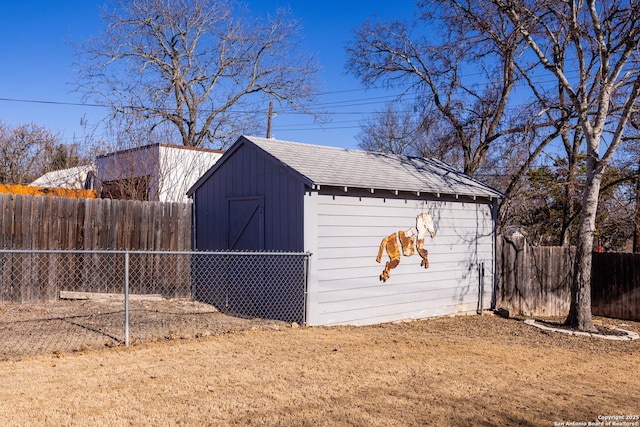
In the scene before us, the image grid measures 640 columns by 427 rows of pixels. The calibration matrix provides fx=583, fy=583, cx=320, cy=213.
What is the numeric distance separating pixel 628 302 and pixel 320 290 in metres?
8.11

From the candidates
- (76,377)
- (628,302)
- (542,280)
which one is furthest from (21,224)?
(628,302)

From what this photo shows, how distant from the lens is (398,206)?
11703mm

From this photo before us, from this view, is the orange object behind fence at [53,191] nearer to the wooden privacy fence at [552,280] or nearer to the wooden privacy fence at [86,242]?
the wooden privacy fence at [86,242]

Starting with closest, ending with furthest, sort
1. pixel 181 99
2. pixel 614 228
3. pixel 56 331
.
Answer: pixel 56 331, pixel 614 228, pixel 181 99

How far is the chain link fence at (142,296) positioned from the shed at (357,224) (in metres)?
0.44

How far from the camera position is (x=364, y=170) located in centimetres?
1180

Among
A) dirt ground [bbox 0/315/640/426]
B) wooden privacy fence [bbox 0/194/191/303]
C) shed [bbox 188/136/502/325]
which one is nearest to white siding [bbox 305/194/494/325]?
shed [bbox 188/136/502/325]

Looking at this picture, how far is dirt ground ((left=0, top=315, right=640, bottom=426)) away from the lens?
17.3 ft

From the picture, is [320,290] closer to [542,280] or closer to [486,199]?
[486,199]

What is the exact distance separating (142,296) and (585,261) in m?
8.96

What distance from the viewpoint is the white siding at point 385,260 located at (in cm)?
1034

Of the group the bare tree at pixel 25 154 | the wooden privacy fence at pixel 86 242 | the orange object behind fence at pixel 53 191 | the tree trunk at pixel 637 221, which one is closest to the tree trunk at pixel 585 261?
the tree trunk at pixel 637 221

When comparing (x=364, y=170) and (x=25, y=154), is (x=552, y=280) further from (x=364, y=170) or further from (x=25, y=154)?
(x=25, y=154)

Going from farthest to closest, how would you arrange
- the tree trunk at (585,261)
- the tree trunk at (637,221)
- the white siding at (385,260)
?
1. the tree trunk at (637,221)
2. the tree trunk at (585,261)
3. the white siding at (385,260)
